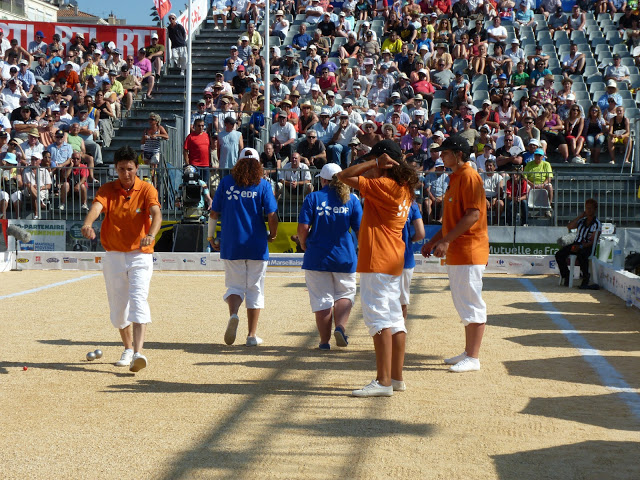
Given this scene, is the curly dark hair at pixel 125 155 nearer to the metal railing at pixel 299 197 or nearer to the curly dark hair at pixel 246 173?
the curly dark hair at pixel 246 173

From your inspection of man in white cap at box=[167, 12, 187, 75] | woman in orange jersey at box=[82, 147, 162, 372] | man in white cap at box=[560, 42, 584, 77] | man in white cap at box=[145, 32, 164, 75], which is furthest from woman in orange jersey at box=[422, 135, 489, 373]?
man in white cap at box=[145, 32, 164, 75]

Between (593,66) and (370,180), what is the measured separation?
19543 millimetres

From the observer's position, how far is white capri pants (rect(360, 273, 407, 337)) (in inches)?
251

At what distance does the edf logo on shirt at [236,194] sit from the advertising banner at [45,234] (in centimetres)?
1078

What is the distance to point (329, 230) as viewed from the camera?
27.7ft

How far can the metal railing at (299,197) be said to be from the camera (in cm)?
1841

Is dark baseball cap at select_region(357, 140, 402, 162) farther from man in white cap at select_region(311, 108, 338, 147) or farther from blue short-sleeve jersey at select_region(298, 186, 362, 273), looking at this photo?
man in white cap at select_region(311, 108, 338, 147)

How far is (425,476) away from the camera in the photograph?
466 cm

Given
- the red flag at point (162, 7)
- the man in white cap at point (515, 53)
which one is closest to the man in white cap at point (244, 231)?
the man in white cap at point (515, 53)

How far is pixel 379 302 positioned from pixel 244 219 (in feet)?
8.66

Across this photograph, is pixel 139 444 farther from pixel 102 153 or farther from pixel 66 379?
pixel 102 153

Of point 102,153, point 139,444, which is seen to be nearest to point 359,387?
point 139,444

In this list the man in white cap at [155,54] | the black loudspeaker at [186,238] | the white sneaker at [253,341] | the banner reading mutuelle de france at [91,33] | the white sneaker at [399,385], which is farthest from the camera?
the banner reading mutuelle de france at [91,33]

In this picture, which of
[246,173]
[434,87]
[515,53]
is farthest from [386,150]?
[515,53]
